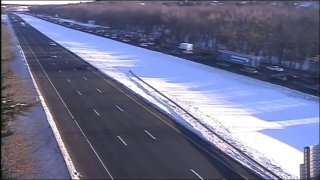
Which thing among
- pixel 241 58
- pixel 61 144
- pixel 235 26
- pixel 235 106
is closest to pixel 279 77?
pixel 235 106

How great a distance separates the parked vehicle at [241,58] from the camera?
4475 centimetres

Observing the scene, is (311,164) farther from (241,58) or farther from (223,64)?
(223,64)

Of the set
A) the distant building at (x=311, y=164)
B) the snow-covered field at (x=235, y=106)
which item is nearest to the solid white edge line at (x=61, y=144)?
the snow-covered field at (x=235, y=106)

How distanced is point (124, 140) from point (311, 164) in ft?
25.7

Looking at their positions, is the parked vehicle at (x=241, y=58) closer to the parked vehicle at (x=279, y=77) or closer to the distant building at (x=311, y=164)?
the parked vehicle at (x=279, y=77)

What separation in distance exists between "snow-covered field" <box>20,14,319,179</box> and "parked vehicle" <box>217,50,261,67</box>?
3728mm

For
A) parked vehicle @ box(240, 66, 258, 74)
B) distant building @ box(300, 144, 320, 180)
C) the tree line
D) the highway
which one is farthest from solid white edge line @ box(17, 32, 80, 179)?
the tree line

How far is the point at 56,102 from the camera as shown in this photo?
2745cm

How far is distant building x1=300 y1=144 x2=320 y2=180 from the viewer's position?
14.6 metres

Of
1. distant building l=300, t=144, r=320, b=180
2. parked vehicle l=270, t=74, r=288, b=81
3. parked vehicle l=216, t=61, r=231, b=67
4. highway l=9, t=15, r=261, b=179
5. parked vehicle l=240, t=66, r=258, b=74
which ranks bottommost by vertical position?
parked vehicle l=216, t=61, r=231, b=67

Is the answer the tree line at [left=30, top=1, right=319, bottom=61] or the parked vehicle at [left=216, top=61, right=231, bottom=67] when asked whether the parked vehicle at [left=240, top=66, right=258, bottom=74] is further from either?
the tree line at [left=30, top=1, right=319, bottom=61]

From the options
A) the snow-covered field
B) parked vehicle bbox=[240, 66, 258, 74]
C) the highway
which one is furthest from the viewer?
parked vehicle bbox=[240, 66, 258, 74]

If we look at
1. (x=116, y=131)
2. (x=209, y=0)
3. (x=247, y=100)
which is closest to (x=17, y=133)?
(x=116, y=131)

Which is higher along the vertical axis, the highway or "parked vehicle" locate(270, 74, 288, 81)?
the highway
